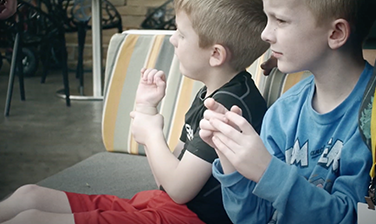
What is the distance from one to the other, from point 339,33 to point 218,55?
14.0 inches

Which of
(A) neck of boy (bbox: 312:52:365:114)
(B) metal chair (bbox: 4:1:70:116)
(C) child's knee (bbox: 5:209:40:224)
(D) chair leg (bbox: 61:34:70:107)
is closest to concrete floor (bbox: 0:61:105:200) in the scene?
(D) chair leg (bbox: 61:34:70:107)

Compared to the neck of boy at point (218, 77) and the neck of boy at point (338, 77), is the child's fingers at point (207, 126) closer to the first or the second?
the neck of boy at point (338, 77)

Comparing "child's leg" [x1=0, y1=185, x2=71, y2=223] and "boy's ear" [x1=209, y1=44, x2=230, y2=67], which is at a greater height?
"boy's ear" [x1=209, y1=44, x2=230, y2=67]

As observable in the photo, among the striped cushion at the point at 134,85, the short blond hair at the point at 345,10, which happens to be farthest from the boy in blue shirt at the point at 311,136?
the striped cushion at the point at 134,85

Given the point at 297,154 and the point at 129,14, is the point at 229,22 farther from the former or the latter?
the point at 129,14

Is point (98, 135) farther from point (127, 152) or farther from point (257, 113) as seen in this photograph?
point (257, 113)

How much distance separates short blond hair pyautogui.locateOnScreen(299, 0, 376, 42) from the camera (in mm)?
797

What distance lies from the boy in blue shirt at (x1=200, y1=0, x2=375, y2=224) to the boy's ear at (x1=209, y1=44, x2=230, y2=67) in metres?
0.27

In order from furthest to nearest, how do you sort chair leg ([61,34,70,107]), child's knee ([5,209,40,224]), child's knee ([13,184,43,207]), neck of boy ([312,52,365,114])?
chair leg ([61,34,70,107]), child's knee ([13,184,43,207]), child's knee ([5,209,40,224]), neck of boy ([312,52,365,114])

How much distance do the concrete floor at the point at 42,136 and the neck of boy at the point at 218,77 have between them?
1.39m

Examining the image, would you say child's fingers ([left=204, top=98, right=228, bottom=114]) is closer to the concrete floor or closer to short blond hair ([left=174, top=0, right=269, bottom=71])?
short blond hair ([left=174, top=0, right=269, bottom=71])

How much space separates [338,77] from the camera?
84 centimetres

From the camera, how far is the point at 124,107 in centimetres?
172

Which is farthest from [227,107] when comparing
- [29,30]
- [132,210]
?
[29,30]
